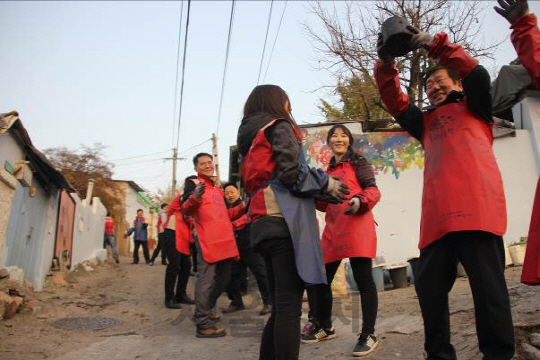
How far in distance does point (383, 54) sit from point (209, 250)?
2.82 meters

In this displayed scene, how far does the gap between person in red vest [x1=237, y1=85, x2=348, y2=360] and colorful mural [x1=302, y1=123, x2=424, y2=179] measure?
20.6 feet

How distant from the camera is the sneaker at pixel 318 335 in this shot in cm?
366

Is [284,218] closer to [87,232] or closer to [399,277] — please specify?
[399,277]

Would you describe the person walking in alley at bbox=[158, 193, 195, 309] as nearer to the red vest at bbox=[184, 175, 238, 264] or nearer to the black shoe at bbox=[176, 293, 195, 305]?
the black shoe at bbox=[176, 293, 195, 305]

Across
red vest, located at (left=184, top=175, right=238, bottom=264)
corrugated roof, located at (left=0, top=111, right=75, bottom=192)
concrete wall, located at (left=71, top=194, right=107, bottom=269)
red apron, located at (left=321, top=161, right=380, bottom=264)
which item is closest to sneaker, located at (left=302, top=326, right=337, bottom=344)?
Result: red apron, located at (left=321, top=161, right=380, bottom=264)

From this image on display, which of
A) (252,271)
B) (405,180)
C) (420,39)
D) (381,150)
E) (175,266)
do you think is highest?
(381,150)

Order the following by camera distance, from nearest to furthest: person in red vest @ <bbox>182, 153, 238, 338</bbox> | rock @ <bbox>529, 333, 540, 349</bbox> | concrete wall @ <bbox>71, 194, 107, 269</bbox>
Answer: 1. rock @ <bbox>529, 333, 540, 349</bbox>
2. person in red vest @ <bbox>182, 153, 238, 338</bbox>
3. concrete wall @ <bbox>71, 194, 107, 269</bbox>

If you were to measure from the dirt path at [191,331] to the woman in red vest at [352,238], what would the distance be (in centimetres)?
13

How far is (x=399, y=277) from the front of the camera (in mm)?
7012

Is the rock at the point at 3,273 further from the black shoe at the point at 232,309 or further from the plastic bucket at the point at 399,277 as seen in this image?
the plastic bucket at the point at 399,277

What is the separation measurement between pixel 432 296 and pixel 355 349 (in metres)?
1.18

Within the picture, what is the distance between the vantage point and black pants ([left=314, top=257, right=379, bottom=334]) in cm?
330

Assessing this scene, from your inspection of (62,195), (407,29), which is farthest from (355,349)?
(62,195)

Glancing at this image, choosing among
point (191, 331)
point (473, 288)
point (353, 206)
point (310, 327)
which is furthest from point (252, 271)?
point (473, 288)
